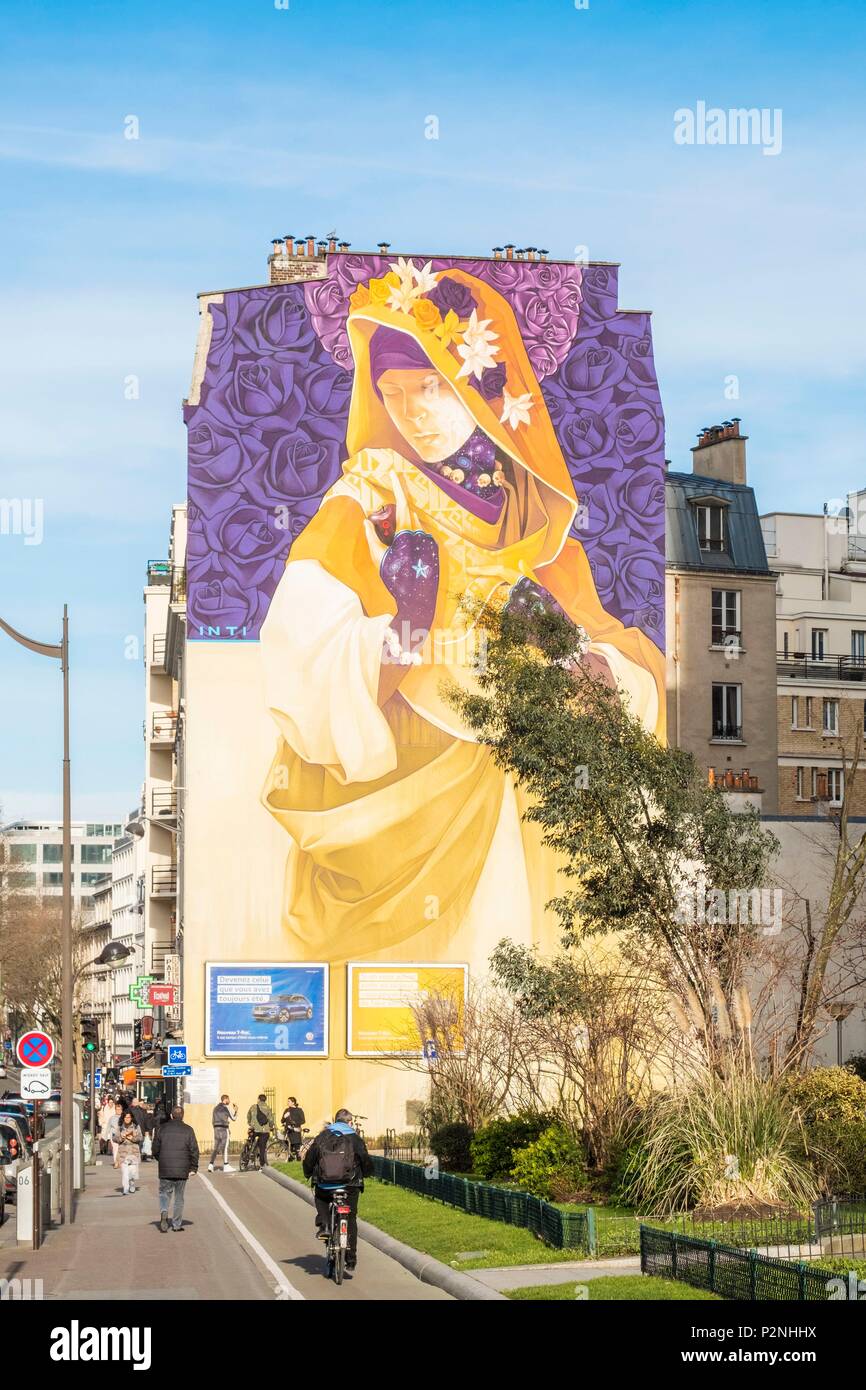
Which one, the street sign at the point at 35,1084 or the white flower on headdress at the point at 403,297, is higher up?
the white flower on headdress at the point at 403,297

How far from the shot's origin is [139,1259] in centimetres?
2325

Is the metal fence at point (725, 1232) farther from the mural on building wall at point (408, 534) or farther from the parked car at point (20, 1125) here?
the mural on building wall at point (408, 534)

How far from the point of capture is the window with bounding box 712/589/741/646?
6606 centimetres

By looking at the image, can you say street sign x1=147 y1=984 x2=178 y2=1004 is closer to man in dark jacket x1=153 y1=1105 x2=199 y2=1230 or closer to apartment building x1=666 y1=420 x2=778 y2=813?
apartment building x1=666 y1=420 x2=778 y2=813

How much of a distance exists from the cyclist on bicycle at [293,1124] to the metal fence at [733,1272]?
97.8ft

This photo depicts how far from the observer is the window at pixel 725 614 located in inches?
2601

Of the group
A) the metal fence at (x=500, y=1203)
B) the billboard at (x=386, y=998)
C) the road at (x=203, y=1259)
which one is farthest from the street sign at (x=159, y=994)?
the metal fence at (x=500, y=1203)

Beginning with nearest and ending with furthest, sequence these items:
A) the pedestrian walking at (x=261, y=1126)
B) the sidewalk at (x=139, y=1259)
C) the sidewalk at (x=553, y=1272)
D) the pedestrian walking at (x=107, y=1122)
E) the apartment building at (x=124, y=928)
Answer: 1. the sidewalk at (x=553, y=1272)
2. the sidewalk at (x=139, y=1259)
3. the pedestrian walking at (x=261, y=1126)
4. the pedestrian walking at (x=107, y=1122)
5. the apartment building at (x=124, y=928)

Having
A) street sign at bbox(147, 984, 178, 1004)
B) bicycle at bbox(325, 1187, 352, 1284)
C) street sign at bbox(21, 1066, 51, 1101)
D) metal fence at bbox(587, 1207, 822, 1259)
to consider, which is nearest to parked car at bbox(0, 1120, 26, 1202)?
street sign at bbox(21, 1066, 51, 1101)

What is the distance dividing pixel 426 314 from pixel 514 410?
371cm

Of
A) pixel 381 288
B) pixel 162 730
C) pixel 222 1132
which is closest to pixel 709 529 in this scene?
pixel 381 288

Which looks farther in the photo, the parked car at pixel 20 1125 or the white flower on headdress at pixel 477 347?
the white flower on headdress at pixel 477 347
